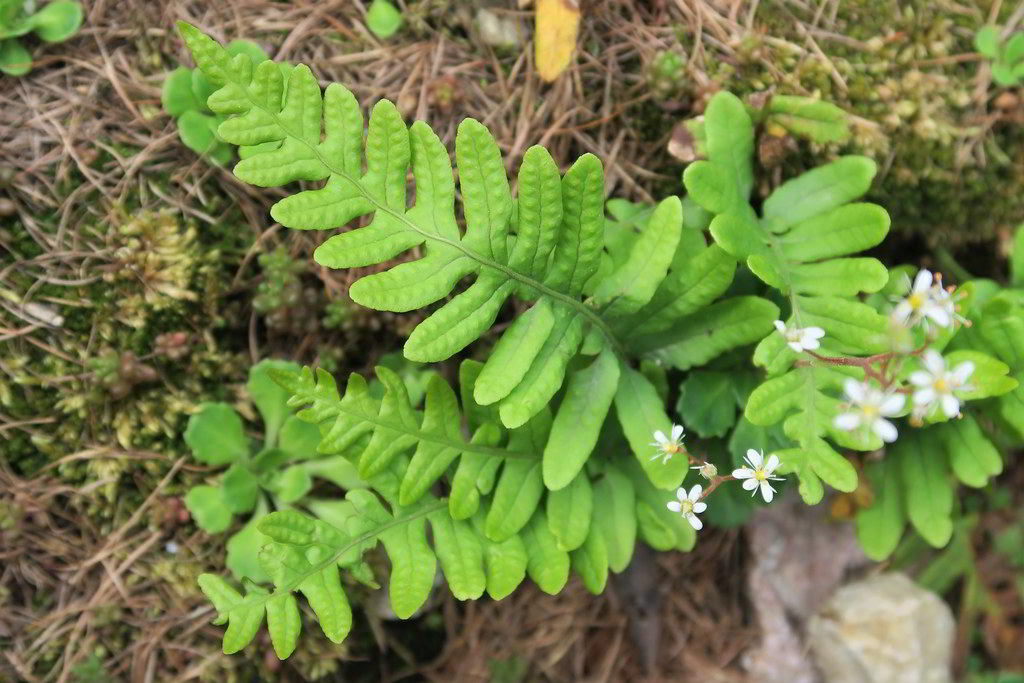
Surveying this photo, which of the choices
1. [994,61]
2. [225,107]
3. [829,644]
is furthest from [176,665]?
[994,61]

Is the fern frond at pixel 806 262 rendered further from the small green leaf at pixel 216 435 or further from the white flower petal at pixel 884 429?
the small green leaf at pixel 216 435

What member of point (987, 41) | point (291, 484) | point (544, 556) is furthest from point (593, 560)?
point (987, 41)

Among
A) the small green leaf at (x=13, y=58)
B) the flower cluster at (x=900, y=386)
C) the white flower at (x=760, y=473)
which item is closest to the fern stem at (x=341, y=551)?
the flower cluster at (x=900, y=386)

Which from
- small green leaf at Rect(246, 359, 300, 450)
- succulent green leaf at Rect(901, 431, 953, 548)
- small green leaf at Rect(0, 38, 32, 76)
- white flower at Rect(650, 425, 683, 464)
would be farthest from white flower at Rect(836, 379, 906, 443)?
small green leaf at Rect(0, 38, 32, 76)

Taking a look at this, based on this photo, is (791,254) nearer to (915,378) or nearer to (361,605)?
(915,378)

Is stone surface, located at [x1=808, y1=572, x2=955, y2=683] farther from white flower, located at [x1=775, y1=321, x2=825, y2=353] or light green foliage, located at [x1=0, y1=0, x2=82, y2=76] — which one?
light green foliage, located at [x1=0, y1=0, x2=82, y2=76]

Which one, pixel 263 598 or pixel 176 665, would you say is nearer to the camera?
pixel 263 598
